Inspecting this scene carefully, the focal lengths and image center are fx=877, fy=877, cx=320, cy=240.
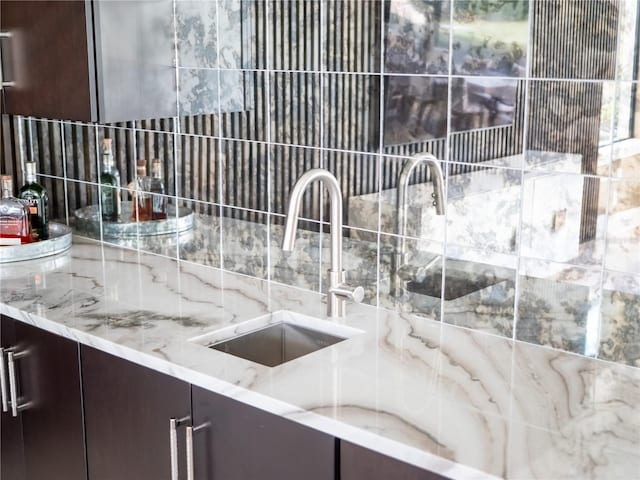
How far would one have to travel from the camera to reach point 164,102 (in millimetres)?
2484

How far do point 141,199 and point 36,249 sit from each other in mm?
351

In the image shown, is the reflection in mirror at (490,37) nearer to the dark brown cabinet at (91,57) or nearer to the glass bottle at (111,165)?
the dark brown cabinet at (91,57)

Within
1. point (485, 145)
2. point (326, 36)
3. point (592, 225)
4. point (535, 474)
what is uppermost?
point (326, 36)

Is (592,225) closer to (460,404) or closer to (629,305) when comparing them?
(629,305)

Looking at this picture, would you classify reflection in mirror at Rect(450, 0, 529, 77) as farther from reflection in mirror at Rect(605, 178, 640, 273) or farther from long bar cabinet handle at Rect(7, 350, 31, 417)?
long bar cabinet handle at Rect(7, 350, 31, 417)

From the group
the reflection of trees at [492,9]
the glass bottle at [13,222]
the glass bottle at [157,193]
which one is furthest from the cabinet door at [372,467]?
the glass bottle at [13,222]

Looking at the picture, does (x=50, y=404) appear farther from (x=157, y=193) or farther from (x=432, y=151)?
(x=432, y=151)

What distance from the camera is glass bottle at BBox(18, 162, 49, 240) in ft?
8.86

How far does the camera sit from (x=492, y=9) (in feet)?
5.88

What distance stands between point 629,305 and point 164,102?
4.61 ft

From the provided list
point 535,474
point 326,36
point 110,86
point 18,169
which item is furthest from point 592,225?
point 18,169

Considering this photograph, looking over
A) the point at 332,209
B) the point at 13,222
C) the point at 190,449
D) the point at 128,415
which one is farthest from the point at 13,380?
the point at 332,209

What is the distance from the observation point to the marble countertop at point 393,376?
1.40 metres

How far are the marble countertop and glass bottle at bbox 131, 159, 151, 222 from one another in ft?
1.28
